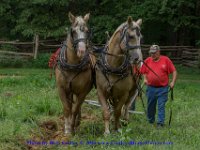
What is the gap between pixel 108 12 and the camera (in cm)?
2603

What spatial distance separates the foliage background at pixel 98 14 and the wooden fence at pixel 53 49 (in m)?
0.81

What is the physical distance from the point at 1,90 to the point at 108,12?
13.0 m

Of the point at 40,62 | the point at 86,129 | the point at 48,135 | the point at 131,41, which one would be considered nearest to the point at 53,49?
the point at 40,62

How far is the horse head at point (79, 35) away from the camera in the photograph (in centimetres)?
745

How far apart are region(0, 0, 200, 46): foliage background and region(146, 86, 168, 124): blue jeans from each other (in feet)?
41.1

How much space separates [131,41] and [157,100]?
2.46 meters

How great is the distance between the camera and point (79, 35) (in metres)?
7.61

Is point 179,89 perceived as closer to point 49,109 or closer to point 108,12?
point 49,109

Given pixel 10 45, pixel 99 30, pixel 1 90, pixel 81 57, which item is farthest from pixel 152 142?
pixel 10 45

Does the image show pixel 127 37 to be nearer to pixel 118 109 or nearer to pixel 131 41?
pixel 131 41

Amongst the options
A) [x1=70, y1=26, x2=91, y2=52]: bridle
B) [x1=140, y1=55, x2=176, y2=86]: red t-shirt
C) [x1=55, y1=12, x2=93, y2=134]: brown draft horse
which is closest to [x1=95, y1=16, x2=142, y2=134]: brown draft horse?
[x1=55, y1=12, x2=93, y2=134]: brown draft horse

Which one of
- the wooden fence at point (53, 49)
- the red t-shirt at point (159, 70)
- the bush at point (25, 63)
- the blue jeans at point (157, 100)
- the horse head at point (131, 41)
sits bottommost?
the bush at point (25, 63)

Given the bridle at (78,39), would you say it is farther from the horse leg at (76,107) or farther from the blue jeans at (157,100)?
the blue jeans at (157,100)

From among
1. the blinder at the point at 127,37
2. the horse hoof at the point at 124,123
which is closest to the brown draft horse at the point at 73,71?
the blinder at the point at 127,37
